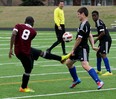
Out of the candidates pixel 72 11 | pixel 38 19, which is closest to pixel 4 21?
pixel 38 19

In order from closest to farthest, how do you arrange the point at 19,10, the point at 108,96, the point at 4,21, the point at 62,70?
1. the point at 108,96
2. the point at 62,70
3. the point at 4,21
4. the point at 19,10

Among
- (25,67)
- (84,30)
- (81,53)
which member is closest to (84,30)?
(84,30)

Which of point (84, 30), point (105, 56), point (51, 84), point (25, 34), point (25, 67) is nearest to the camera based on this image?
point (25, 34)

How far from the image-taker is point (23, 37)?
11.3 metres

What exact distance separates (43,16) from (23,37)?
4365 centimetres

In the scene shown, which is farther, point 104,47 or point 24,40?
point 104,47

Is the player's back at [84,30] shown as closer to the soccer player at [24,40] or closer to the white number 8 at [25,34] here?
the soccer player at [24,40]

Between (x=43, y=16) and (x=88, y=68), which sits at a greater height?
(x=88, y=68)

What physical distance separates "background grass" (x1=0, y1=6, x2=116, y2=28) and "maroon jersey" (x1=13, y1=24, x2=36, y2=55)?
37.1m

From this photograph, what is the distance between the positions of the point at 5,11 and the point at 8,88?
46717mm

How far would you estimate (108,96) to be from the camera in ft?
36.1

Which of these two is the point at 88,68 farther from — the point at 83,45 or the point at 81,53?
the point at 83,45

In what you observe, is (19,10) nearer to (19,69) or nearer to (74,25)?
(74,25)

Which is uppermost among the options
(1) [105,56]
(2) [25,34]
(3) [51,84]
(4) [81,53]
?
(2) [25,34]
